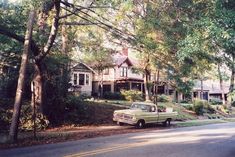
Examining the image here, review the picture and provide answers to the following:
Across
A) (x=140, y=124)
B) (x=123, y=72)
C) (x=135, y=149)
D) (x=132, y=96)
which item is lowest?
(x=135, y=149)

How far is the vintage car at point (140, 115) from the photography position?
2652cm

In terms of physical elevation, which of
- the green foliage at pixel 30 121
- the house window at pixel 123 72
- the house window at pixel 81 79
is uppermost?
the house window at pixel 123 72

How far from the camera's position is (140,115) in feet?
87.6

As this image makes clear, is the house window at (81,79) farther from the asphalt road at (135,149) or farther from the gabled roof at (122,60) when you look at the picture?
the asphalt road at (135,149)

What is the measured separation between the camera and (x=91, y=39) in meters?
36.8

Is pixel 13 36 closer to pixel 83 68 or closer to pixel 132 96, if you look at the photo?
pixel 132 96

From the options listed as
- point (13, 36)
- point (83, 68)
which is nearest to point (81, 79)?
point (83, 68)

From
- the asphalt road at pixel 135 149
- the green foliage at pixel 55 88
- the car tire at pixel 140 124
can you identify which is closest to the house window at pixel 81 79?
the green foliage at pixel 55 88

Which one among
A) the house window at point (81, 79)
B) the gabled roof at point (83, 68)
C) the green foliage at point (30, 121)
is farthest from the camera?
the house window at point (81, 79)

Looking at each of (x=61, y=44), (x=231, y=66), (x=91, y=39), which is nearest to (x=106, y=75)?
(x=91, y=39)

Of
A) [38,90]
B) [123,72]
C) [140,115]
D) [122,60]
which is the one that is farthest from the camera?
[123,72]

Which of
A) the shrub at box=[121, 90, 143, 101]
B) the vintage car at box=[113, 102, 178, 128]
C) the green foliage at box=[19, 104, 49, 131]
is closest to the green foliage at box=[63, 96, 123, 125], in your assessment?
the vintage car at box=[113, 102, 178, 128]

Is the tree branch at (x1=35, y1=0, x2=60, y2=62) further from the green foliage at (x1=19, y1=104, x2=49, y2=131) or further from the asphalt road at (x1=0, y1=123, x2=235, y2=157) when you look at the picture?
the asphalt road at (x1=0, y1=123, x2=235, y2=157)

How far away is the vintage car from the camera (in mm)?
26516
